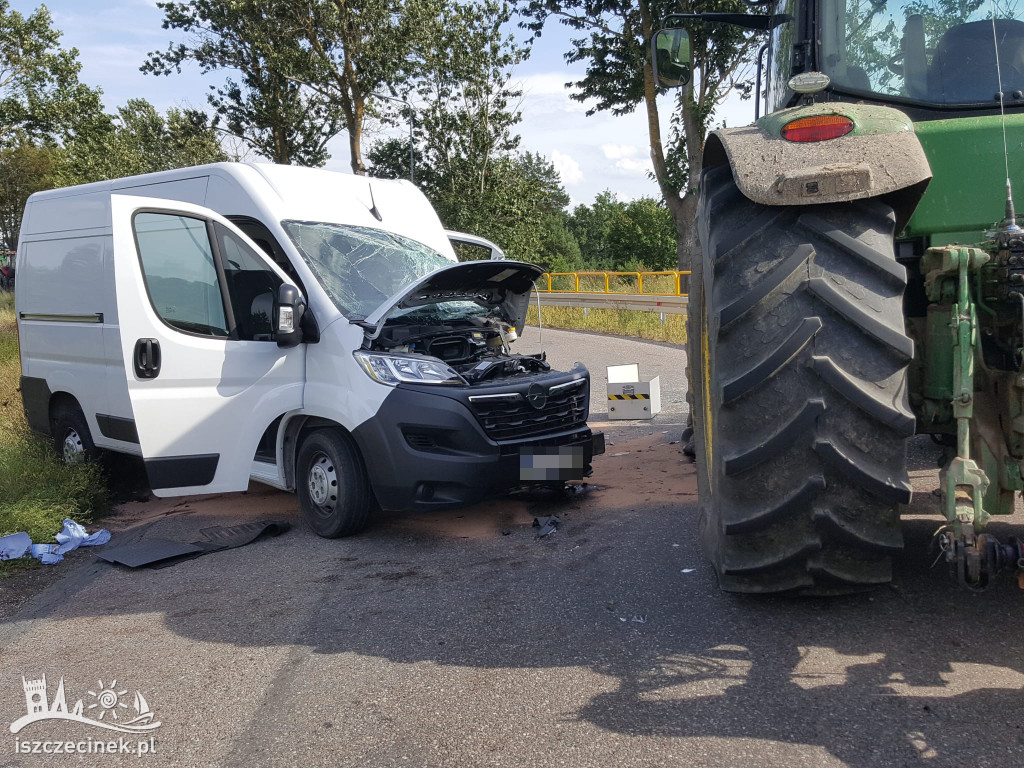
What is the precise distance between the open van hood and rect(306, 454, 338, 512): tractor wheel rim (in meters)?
0.89

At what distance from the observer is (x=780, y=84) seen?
4.63 metres

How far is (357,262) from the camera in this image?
6340 millimetres

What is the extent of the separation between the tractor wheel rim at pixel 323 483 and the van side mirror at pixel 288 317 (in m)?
0.77

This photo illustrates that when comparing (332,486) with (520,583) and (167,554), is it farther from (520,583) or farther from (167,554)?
(520,583)

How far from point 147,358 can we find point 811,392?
4320 mm

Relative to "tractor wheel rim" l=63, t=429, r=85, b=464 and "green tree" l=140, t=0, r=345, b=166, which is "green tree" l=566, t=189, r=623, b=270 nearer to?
"green tree" l=140, t=0, r=345, b=166

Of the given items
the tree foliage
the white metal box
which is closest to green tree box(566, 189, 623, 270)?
the tree foliage

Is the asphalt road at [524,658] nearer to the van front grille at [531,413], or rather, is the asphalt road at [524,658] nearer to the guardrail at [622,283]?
the van front grille at [531,413]

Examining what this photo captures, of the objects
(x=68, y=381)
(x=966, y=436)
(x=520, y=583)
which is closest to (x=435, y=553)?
(x=520, y=583)

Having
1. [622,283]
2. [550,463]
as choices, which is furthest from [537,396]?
[622,283]

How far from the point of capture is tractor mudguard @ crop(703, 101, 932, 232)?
295 cm

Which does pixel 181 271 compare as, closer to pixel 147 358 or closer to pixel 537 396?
pixel 147 358

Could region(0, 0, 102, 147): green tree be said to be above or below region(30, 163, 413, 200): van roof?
above

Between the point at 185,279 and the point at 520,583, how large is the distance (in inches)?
125
